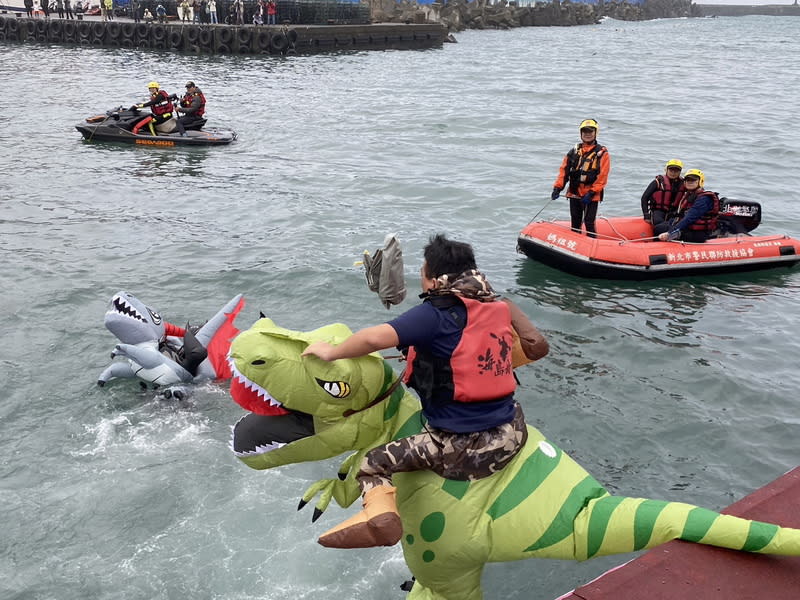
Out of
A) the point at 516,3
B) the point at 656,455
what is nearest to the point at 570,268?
the point at 656,455

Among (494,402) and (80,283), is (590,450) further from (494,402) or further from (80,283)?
(80,283)

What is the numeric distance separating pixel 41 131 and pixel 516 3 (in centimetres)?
8019

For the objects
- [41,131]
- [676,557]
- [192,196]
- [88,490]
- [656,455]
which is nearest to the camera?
[676,557]

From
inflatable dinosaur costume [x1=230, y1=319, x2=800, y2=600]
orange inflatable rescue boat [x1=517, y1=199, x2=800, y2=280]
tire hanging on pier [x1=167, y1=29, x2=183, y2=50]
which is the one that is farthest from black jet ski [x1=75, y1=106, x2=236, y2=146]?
tire hanging on pier [x1=167, y1=29, x2=183, y2=50]

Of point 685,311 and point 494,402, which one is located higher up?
point 494,402

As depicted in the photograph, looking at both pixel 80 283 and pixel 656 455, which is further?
pixel 80 283

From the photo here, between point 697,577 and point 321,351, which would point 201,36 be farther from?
point 697,577

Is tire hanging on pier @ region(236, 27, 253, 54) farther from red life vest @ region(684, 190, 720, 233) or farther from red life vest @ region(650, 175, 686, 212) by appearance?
red life vest @ region(684, 190, 720, 233)

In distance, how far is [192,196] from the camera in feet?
56.2

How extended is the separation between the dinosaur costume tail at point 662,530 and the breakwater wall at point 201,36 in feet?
150

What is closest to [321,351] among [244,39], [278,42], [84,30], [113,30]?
[278,42]

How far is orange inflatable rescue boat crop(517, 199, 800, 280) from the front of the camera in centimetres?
1234

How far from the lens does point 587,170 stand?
12.3m

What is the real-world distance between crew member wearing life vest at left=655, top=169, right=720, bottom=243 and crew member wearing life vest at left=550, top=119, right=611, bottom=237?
4.35 ft
